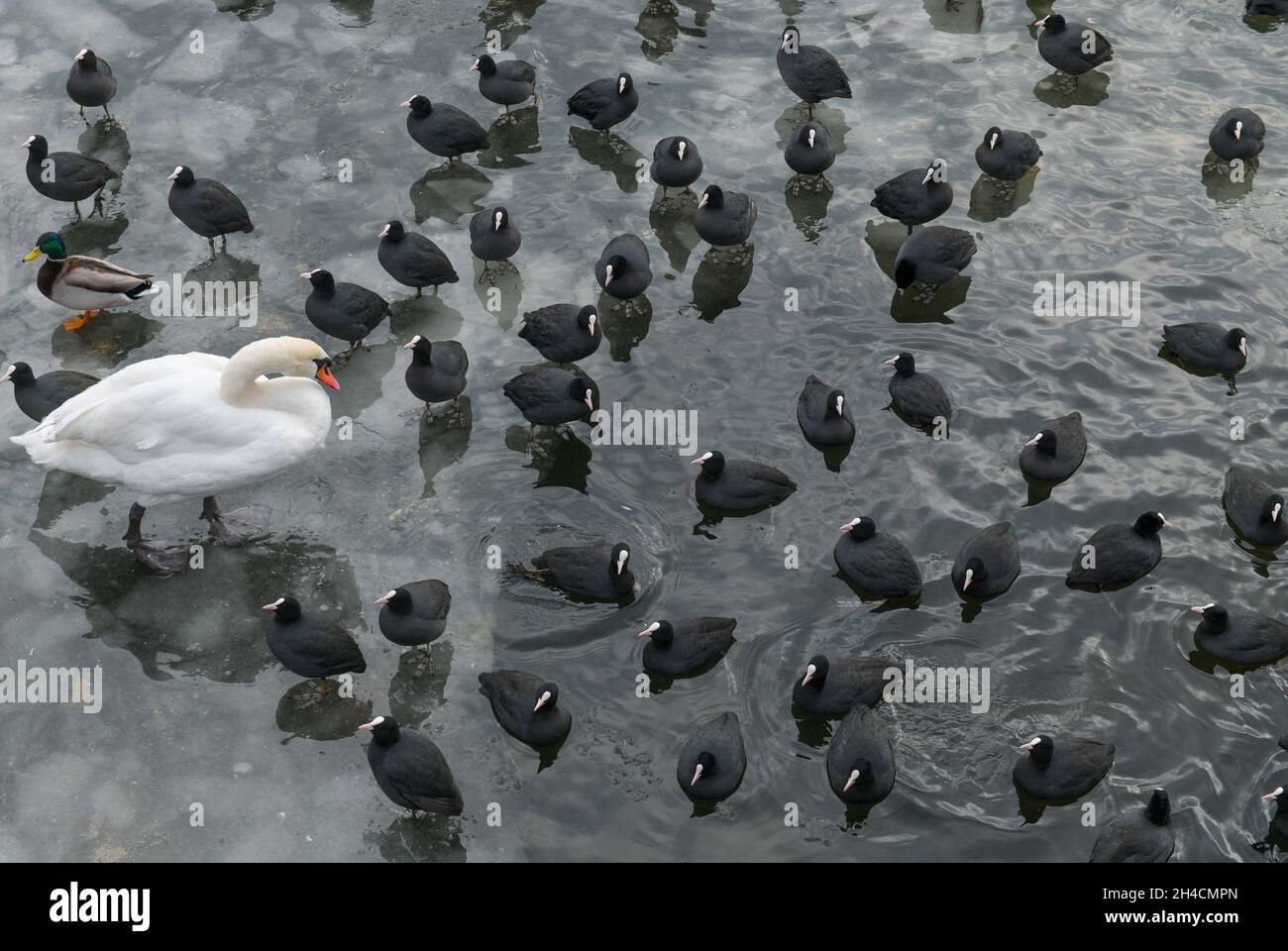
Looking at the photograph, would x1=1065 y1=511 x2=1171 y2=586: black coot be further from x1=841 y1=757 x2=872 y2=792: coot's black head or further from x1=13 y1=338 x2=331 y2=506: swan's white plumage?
x1=13 y1=338 x2=331 y2=506: swan's white plumage

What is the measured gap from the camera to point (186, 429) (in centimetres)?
1167

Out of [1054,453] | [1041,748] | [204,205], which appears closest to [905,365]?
[1054,453]

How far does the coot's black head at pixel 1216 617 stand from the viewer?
37.9 ft

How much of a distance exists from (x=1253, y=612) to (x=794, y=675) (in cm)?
399

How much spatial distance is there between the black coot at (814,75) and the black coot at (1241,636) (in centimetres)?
807

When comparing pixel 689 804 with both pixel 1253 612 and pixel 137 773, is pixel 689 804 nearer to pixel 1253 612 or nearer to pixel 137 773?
pixel 137 773

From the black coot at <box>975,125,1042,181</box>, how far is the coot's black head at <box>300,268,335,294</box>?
7.62 meters

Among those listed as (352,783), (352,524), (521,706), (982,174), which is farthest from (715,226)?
(352,783)

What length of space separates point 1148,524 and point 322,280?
821 cm

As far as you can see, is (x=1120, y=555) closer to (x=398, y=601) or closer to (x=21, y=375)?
(x=398, y=601)

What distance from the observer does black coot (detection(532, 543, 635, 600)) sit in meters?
11.8

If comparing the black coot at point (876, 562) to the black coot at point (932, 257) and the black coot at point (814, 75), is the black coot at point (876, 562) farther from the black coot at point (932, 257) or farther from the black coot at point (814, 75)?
the black coot at point (814, 75)

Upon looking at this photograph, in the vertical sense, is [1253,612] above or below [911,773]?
above

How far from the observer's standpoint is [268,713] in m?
11.2
